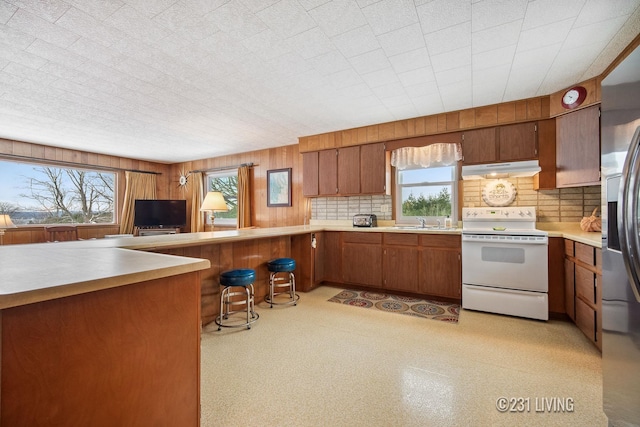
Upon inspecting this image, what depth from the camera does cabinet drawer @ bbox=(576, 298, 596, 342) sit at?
7.26 feet

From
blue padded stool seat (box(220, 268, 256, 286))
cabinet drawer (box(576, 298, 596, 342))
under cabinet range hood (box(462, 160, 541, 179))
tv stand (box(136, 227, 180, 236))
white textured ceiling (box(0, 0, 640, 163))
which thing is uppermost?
white textured ceiling (box(0, 0, 640, 163))

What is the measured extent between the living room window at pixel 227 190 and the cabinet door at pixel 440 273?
4.13 m

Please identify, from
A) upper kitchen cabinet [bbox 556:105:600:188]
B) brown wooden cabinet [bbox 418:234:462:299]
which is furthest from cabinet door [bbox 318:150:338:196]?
upper kitchen cabinet [bbox 556:105:600:188]

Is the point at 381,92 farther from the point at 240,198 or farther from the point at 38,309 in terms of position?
the point at 240,198

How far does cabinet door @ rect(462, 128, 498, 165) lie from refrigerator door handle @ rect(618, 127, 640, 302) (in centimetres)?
234

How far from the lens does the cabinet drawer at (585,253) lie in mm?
2191

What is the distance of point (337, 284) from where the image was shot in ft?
13.5

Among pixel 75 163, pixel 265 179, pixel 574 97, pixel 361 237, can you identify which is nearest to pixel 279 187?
pixel 265 179

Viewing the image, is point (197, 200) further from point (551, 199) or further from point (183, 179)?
point (551, 199)

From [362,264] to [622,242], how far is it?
2812 millimetres

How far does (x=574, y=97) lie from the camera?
9.25 feet

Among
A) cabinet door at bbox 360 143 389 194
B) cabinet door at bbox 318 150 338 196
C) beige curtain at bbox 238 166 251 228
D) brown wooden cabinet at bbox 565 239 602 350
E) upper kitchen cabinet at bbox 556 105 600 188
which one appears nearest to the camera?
brown wooden cabinet at bbox 565 239 602 350

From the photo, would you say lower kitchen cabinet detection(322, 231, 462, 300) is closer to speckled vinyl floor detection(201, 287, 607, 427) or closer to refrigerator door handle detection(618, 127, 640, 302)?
speckled vinyl floor detection(201, 287, 607, 427)

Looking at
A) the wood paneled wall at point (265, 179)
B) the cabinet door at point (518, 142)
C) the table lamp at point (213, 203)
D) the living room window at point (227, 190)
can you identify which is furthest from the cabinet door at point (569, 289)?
the living room window at point (227, 190)
